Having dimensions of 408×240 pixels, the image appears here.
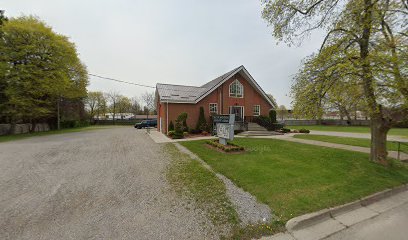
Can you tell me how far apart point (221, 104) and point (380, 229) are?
53.4 ft

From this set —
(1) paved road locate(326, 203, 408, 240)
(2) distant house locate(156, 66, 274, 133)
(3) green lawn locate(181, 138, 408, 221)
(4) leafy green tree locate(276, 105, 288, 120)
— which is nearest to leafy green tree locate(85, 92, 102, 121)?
(2) distant house locate(156, 66, 274, 133)

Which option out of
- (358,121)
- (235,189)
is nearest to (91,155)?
(235,189)

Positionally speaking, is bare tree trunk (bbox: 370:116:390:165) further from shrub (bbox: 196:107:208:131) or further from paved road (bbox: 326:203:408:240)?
shrub (bbox: 196:107:208:131)

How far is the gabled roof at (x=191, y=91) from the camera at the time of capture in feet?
57.2

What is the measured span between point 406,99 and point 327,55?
2.49 m

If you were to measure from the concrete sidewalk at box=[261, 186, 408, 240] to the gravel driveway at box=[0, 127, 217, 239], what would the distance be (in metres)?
1.71

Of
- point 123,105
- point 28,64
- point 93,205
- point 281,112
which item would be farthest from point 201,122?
point 123,105

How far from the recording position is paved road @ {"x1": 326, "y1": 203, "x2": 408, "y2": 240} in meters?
2.93

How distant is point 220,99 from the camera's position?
18.9 metres

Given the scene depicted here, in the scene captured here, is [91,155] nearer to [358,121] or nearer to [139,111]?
[358,121]

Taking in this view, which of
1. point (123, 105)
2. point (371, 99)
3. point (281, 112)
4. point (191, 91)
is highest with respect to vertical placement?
point (123, 105)

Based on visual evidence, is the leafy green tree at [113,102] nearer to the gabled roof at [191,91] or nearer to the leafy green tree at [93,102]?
the leafy green tree at [93,102]

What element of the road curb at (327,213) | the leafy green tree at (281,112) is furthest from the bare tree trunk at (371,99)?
the leafy green tree at (281,112)

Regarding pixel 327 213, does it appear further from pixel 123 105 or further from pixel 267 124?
pixel 123 105
